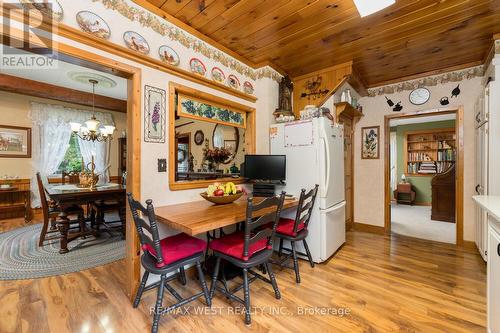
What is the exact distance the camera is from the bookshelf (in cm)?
612

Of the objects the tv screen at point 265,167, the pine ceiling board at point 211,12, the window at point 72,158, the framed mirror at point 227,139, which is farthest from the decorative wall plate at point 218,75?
the window at point 72,158

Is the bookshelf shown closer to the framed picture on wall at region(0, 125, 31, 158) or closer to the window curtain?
the window curtain

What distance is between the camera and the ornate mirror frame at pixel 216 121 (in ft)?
6.98

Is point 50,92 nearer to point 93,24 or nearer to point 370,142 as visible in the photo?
point 93,24

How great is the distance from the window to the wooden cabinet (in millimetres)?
6856

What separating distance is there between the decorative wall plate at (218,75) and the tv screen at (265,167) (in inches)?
39.6

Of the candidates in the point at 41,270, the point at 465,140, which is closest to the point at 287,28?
the point at 465,140

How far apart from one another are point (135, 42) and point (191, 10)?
2.03 ft

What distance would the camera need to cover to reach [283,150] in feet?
9.16

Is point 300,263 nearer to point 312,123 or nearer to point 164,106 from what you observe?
point 312,123

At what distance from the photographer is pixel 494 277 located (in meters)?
1.20

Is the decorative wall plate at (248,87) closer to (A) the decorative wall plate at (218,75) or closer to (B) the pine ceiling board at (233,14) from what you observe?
(A) the decorative wall plate at (218,75)

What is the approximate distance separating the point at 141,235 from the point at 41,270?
71.0 inches

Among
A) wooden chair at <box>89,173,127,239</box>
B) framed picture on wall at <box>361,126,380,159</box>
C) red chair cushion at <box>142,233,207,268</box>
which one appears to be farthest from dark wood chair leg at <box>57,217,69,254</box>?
framed picture on wall at <box>361,126,380,159</box>
